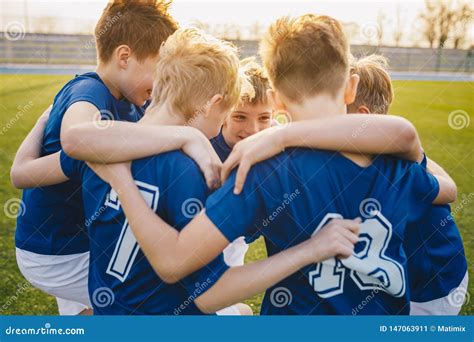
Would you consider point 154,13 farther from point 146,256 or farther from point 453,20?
point 453,20

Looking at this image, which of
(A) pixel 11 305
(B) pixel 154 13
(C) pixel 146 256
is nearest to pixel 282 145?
(C) pixel 146 256

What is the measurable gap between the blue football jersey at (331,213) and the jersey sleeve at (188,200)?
6cm

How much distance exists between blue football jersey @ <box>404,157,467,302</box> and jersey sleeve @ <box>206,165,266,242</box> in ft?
1.67

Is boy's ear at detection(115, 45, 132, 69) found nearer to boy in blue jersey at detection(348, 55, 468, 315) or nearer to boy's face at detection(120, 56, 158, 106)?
boy's face at detection(120, 56, 158, 106)

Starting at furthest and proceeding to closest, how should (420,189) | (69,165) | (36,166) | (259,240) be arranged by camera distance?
(259,240) < (36,166) < (69,165) < (420,189)

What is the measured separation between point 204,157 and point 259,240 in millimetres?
1901

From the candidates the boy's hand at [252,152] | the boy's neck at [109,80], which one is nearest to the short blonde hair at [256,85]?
the boy's neck at [109,80]

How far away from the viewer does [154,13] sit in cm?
162

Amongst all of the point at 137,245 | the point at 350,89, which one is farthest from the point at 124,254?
the point at 350,89

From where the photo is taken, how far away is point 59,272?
69.3 inches

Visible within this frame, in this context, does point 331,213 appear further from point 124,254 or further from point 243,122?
point 243,122

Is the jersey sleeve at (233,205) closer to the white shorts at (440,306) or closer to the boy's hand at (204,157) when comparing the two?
the boy's hand at (204,157)

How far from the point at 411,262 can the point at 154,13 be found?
3.39 ft

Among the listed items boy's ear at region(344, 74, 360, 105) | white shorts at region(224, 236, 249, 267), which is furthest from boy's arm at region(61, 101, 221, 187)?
white shorts at region(224, 236, 249, 267)
